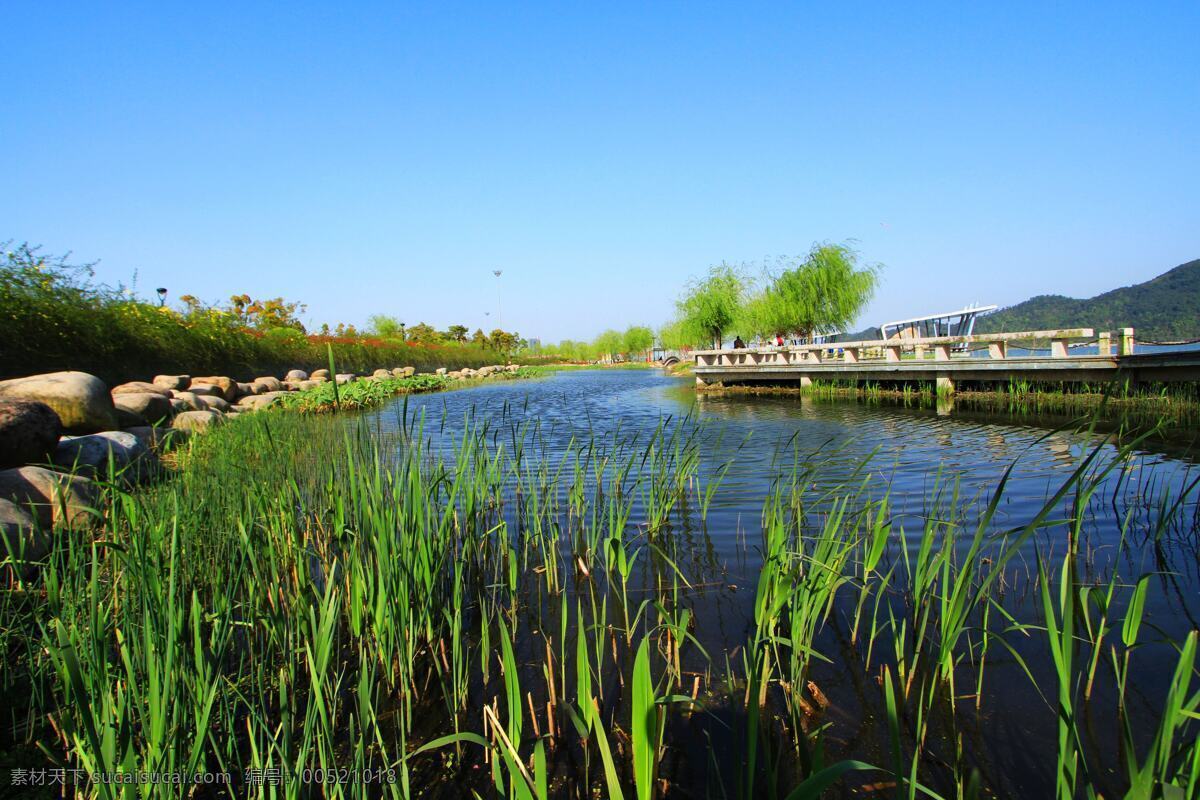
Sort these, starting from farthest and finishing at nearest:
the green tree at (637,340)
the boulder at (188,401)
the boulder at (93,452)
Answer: the green tree at (637,340)
the boulder at (188,401)
the boulder at (93,452)

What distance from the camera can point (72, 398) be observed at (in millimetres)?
6637

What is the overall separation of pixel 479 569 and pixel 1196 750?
2.98 m

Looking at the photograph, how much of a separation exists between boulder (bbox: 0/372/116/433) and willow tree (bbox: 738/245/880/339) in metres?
27.1

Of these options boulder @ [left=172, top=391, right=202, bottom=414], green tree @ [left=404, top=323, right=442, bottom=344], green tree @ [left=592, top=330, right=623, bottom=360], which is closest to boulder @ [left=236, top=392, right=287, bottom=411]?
boulder @ [left=172, top=391, right=202, bottom=414]

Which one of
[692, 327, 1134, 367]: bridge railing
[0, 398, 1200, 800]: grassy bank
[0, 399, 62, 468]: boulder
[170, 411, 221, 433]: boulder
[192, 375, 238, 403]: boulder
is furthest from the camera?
[192, 375, 238, 403]: boulder

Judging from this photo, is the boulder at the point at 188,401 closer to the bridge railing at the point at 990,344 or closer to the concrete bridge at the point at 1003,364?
the concrete bridge at the point at 1003,364

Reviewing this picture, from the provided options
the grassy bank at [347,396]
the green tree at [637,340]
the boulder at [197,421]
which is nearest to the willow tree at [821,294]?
the grassy bank at [347,396]

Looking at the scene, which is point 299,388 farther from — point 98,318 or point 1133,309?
point 1133,309

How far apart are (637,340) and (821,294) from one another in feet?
188

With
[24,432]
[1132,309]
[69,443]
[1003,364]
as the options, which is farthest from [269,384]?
[1132,309]

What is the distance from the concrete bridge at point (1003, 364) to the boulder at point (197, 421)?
11.8 meters

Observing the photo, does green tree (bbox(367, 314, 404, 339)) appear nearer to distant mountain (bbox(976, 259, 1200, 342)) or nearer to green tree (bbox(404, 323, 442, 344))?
green tree (bbox(404, 323, 442, 344))

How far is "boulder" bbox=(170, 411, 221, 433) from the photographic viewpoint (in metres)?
8.47

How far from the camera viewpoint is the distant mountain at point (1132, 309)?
67000mm
